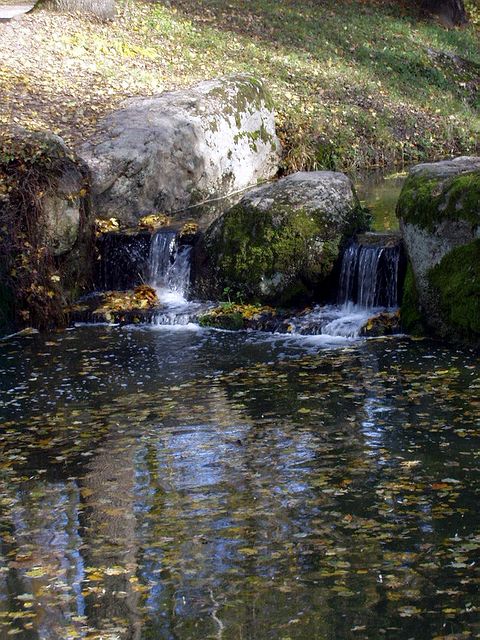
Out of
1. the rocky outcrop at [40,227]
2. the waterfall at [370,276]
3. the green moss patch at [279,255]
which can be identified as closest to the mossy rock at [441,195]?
the waterfall at [370,276]

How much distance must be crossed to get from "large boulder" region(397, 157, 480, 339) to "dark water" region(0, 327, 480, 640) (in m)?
0.54

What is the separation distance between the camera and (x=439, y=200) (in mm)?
12836

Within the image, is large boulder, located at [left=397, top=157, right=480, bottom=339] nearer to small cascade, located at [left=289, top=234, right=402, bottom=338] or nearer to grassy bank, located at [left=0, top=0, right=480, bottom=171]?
small cascade, located at [left=289, top=234, right=402, bottom=338]

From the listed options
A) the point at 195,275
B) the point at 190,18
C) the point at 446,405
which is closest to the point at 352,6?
the point at 190,18

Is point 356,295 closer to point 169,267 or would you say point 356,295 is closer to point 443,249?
point 443,249

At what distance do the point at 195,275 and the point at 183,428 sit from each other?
220 inches

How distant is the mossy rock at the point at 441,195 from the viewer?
12534mm

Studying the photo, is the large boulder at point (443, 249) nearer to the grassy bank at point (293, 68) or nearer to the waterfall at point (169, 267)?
the waterfall at point (169, 267)

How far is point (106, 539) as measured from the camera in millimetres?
7402

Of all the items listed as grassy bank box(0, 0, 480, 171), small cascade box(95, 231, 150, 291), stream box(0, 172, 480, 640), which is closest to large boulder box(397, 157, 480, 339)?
stream box(0, 172, 480, 640)

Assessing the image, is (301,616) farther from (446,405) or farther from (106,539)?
(446,405)

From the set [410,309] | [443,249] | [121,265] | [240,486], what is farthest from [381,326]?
[240,486]

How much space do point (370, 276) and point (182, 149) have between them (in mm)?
5347

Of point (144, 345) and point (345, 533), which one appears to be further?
point (144, 345)
